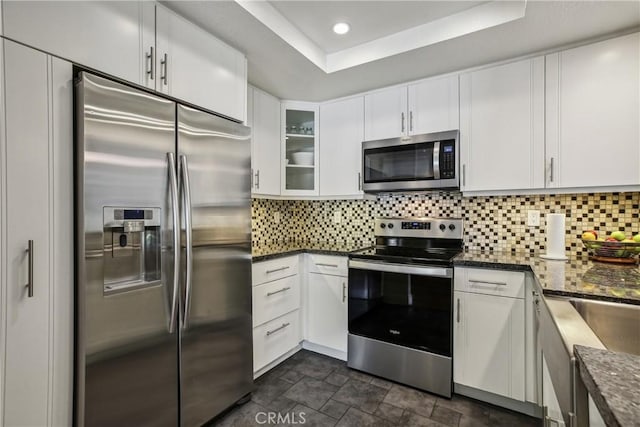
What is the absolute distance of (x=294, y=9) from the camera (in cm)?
181

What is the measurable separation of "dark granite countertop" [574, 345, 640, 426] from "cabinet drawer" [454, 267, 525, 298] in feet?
4.37

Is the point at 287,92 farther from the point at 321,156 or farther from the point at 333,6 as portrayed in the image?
the point at 333,6

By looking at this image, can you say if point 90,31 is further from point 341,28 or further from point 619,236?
point 619,236

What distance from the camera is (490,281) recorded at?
6.27 feet

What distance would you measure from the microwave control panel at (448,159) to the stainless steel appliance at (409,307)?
0.42 m

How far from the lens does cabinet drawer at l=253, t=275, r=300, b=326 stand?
220 cm

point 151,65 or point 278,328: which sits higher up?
point 151,65

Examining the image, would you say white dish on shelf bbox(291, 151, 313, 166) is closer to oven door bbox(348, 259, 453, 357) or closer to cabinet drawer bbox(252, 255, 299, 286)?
cabinet drawer bbox(252, 255, 299, 286)

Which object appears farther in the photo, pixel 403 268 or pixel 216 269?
pixel 403 268

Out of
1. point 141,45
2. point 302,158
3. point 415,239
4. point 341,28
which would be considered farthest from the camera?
point 302,158

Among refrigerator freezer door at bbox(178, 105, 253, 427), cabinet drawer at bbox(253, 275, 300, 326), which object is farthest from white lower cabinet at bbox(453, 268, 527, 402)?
refrigerator freezer door at bbox(178, 105, 253, 427)

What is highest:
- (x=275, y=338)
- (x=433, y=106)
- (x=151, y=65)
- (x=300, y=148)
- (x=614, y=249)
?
(x=433, y=106)

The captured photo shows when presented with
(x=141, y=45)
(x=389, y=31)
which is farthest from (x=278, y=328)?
(x=389, y=31)

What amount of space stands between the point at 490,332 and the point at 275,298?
4.78 feet
